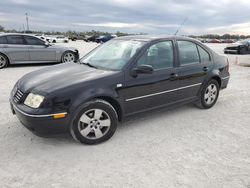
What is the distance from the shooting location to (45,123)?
309cm

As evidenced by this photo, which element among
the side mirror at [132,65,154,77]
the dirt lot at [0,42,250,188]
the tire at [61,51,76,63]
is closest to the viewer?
the dirt lot at [0,42,250,188]

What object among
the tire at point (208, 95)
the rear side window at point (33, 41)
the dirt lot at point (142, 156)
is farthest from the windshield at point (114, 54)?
the rear side window at point (33, 41)

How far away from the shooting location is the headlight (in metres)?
3.13

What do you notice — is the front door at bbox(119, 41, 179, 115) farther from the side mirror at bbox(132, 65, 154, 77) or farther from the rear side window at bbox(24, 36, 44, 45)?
→ the rear side window at bbox(24, 36, 44, 45)

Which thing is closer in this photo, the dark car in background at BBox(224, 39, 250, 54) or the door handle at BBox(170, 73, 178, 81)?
the door handle at BBox(170, 73, 178, 81)

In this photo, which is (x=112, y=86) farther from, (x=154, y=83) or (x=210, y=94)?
(x=210, y=94)

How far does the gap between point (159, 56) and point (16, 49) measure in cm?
741

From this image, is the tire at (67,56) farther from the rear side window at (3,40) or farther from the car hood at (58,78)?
the car hood at (58,78)

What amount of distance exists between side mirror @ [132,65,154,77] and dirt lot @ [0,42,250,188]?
970 mm

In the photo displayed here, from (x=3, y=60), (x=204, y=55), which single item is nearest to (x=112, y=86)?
(x=204, y=55)

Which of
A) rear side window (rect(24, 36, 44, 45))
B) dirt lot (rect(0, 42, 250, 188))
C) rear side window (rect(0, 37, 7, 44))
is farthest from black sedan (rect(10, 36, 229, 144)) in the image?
rear side window (rect(0, 37, 7, 44))

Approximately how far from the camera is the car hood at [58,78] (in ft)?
10.7

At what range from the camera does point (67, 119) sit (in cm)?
318

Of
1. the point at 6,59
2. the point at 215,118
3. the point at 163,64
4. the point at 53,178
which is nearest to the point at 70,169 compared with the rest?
the point at 53,178
